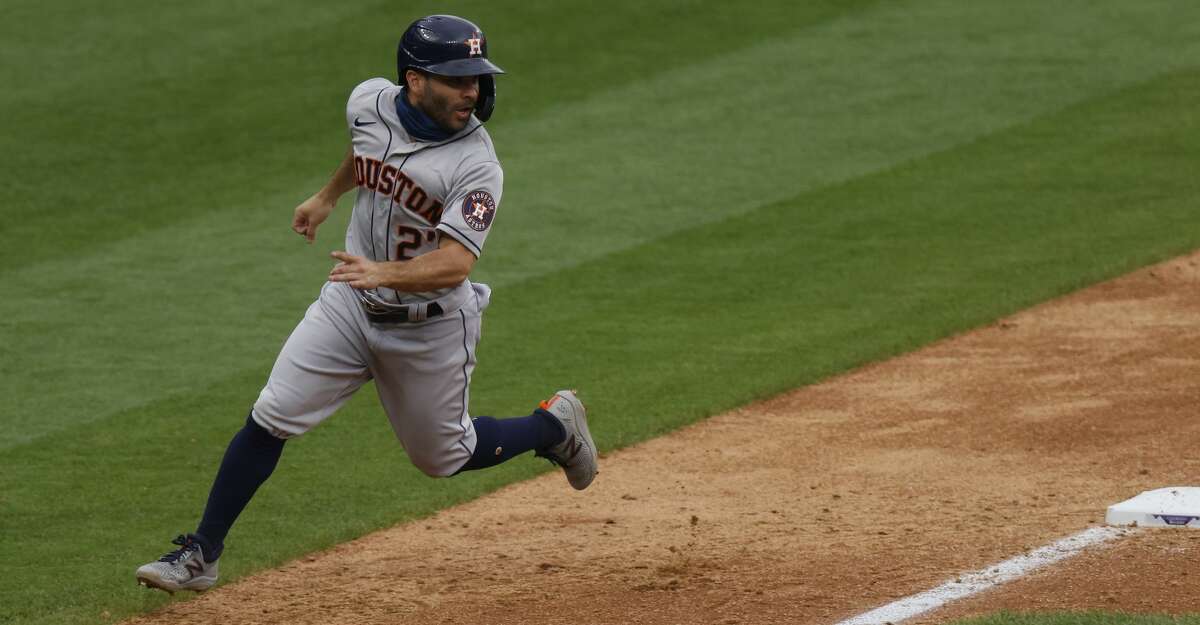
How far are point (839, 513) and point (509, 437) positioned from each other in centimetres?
131

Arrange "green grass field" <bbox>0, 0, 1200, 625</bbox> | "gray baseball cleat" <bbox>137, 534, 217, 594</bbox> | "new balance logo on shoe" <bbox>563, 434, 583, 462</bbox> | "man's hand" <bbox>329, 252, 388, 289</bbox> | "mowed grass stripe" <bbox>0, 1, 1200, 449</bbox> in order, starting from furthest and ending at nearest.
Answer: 1. "mowed grass stripe" <bbox>0, 1, 1200, 449</bbox>
2. "green grass field" <bbox>0, 0, 1200, 625</bbox>
3. "new balance logo on shoe" <bbox>563, 434, 583, 462</bbox>
4. "gray baseball cleat" <bbox>137, 534, 217, 594</bbox>
5. "man's hand" <bbox>329, 252, 388, 289</bbox>

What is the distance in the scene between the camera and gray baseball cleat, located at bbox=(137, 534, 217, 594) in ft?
17.5

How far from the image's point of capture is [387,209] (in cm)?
536

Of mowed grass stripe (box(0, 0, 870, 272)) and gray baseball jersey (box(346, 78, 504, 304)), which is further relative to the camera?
mowed grass stripe (box(0, 0, 870, 272))

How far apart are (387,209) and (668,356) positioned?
3.56 meters

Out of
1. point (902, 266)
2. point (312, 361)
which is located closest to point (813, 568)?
point (312, 361)

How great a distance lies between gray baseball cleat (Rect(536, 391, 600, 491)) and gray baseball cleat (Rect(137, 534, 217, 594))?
1.27m

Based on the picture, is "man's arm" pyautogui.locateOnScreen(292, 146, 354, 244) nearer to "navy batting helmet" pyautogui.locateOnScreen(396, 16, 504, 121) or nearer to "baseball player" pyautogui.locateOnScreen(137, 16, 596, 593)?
"baseball player" pyautogui.locateOnScreen(137, 16, 596, 593)

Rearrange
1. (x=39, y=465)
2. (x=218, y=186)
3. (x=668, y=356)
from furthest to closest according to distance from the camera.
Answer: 1. (x=218, y=186)
2. (x=668, y=356)
3. (x=39, y=465)

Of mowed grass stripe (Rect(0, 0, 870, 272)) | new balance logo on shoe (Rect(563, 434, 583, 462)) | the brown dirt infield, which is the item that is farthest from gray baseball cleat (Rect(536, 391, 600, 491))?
mowed grass stripe (Rect(0, 0, 870, 272))

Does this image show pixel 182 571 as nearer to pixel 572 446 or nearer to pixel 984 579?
pixel 572 446

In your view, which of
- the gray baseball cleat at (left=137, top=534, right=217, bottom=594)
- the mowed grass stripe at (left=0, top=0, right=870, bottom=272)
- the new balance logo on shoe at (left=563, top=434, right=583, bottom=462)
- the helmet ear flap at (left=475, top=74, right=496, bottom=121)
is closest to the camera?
the gray baseball cleat at (left=137, top=534, right=217, bottom=594)

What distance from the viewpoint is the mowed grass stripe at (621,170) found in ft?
29.1

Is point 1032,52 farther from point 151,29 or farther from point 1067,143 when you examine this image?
point 151,29
